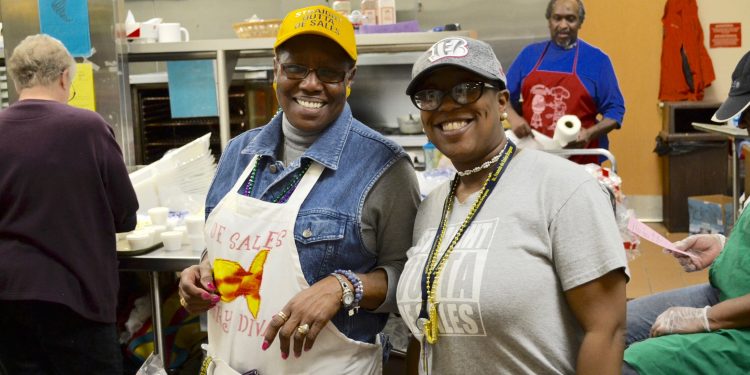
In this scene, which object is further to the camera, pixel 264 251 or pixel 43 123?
pixel 43 123

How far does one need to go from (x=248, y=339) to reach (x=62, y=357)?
146 centimetres

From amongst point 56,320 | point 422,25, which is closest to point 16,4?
point 56,320

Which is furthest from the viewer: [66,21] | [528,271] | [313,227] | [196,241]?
[66,21]

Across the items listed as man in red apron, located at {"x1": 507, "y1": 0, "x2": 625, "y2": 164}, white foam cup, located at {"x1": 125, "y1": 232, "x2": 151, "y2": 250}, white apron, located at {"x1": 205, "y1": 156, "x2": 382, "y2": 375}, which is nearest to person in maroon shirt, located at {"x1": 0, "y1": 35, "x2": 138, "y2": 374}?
white foam cup, located at {"x1": 125, "y1": 232, "x2": 151, "y2": 250}

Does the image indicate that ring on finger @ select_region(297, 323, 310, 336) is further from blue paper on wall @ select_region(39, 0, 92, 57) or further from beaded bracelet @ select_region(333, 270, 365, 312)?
blue paper on wall @ select_region(39, 0, 92, 57)

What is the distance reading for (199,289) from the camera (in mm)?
1908

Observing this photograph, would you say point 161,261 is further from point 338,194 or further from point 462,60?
point 462,60

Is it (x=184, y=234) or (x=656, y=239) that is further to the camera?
(x=184, y=234)

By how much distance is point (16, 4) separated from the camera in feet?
13.6

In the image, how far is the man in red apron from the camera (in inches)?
183

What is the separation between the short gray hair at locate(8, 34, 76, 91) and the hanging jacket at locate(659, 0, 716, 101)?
6075 millimetres

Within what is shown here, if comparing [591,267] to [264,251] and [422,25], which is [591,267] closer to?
[264,251]

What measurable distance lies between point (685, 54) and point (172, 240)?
579 centimetres

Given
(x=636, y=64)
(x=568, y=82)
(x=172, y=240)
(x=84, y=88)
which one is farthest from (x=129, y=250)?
(x=636, y=64)
